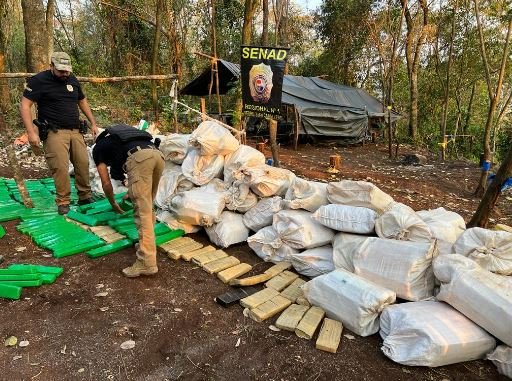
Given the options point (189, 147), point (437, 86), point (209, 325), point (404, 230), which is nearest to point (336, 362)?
point (209, 325)

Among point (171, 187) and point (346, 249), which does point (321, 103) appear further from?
point (346, 249)

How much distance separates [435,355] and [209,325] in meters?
1.35

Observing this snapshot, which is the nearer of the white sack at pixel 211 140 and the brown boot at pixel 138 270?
the brown boot at pixel 138 270

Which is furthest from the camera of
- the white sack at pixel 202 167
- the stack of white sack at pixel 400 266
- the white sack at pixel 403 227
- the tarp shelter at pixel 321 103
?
the tarp shelter at pixel 321 103

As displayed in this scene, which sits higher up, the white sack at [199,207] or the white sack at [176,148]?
the white sack at [176,148]

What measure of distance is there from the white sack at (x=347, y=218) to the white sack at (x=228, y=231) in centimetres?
81

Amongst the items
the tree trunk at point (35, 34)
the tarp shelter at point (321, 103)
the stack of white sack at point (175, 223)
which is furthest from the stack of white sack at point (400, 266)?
the tarp shelter at point (321, 103)

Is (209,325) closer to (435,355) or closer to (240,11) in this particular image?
(435,355)

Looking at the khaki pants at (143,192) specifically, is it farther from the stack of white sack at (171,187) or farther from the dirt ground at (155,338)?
the stack of white sack at (171,187)

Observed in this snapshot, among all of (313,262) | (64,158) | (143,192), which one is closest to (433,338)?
(313,262)

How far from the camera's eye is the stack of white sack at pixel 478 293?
→ 1.97 meters

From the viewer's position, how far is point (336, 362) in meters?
2.04

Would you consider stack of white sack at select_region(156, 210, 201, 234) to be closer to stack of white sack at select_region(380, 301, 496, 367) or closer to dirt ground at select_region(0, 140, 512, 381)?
dirt ground at select_region(0, 140, 512, 381)

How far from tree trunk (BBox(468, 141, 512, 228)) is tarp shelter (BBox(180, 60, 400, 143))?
7429mm
